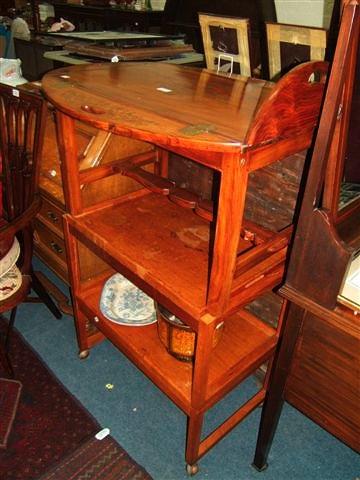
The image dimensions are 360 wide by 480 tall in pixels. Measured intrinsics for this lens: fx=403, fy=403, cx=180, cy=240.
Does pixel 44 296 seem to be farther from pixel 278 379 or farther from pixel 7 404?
pixel 278 379

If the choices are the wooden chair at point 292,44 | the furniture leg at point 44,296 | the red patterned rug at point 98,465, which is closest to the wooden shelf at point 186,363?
the red patterned rug at point 98,465

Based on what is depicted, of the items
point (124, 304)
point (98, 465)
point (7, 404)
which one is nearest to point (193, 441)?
point (98, 465)

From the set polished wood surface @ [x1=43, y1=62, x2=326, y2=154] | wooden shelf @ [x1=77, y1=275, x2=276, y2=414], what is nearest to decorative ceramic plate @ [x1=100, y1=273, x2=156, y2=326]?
wooden shelf @ [x1=77, y1=275, x2=276, y2=414]

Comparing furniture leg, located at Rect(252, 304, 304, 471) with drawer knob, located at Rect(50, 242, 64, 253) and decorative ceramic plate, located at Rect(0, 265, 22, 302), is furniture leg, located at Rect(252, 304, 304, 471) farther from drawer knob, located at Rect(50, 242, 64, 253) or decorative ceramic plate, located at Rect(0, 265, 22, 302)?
drawer knob, located at Rect(50, 242, 64, 253)

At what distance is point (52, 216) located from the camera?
6.50 ft

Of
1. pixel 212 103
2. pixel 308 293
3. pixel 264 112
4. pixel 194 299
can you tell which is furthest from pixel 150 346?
pixel 264 112

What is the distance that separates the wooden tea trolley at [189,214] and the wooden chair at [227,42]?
0.26 feet

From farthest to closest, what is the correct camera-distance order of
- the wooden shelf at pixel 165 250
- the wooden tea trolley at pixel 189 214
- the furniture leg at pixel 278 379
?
the wooden shelf at pixel 165 250 < the furniture leg at pixel 278 379 < the wooden tea trolley at pixel 189 214

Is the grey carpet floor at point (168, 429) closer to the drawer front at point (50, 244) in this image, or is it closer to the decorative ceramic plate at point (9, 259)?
the drawer front at point (50, 244)

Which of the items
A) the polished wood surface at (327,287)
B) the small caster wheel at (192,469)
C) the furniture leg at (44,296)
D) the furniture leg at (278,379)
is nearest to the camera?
the polished wood surface at (327,287)

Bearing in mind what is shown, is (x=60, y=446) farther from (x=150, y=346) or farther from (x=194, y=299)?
(x=194, y=299)

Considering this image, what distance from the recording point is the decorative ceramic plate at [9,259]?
1618 mm

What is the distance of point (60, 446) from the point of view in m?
1.63

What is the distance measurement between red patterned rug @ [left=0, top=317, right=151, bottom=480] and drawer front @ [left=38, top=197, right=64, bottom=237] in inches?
25.8
